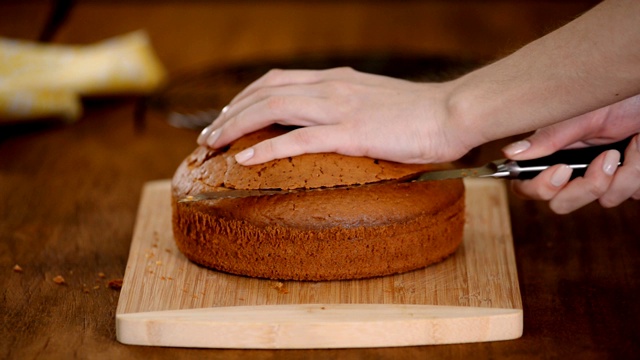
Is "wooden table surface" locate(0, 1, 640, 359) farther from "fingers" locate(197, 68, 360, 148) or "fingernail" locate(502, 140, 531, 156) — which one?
"fingers" locate(197, 68, 360, 148)

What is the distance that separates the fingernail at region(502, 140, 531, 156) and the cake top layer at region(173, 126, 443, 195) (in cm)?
12

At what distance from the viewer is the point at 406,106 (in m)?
1.26

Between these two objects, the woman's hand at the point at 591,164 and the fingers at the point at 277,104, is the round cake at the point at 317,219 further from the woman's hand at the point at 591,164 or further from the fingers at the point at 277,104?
the woman's hand at the point at 591,164

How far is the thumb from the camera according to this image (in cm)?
130

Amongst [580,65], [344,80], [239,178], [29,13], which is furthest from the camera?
[29,13]

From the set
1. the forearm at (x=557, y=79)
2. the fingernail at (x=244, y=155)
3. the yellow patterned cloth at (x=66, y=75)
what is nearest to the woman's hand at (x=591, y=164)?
the forearm at (x=557, y=79)

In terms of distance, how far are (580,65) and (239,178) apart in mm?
477

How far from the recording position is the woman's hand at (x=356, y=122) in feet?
4.05

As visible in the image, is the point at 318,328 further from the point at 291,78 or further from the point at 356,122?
the point at 291,78

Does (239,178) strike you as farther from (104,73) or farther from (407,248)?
(104,73)

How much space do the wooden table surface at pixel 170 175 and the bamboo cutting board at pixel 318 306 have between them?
0.02m

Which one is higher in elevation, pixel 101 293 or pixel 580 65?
pixel 580 65

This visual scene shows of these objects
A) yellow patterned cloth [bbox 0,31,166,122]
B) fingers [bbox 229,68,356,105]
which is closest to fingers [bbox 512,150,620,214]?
fingers [bbox 229,68,356,105]

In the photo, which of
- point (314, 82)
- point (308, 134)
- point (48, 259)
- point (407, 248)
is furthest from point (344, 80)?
point (48, 259)
